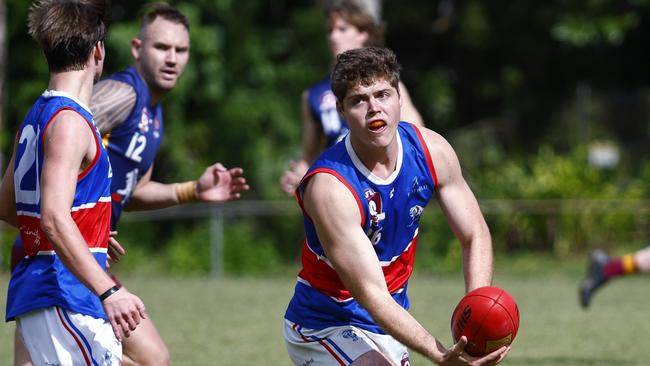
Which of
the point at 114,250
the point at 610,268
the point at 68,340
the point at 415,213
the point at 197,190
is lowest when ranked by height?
the point at 610,268

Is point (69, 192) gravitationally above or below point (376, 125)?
below

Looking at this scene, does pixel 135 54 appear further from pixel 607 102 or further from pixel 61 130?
pixel 607 102

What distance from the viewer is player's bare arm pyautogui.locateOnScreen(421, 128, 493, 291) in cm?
454

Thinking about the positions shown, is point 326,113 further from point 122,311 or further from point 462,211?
point 122,311

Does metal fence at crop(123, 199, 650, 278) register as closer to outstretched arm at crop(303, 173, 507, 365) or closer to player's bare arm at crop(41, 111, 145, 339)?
outstretched arm at crop(303, 173, 507, 365)

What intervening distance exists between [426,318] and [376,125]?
271 inches

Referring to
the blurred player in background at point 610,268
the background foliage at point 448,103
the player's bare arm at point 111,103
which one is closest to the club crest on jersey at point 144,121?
the player's bare arm at point 111,103

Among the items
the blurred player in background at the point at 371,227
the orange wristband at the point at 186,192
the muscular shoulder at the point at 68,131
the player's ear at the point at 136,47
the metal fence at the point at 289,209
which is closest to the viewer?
the muscular shoulder at the point at 68,131

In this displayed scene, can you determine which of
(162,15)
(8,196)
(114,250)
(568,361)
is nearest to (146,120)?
(162,15)

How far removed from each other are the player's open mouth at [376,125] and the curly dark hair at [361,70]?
0.51 feet

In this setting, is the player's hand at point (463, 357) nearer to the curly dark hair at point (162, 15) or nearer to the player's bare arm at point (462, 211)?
the player's bare arm at point (462, 211)

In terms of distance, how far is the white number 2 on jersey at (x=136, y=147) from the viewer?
5594mm

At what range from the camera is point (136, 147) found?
18.4 ft

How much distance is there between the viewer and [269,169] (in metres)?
19.4
